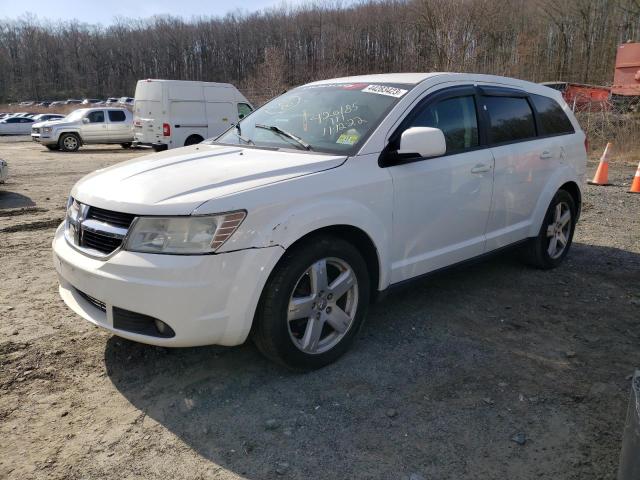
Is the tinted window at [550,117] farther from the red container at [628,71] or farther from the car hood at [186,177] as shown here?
the red container at [628,71]

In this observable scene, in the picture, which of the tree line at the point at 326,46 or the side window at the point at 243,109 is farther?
the tree line at the point at 326,46

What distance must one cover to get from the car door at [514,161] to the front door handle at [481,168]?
146mm

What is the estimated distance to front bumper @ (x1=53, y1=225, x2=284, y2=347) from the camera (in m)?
2.67

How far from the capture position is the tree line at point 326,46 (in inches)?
1112

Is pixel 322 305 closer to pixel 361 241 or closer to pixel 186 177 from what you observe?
pixel 361 241

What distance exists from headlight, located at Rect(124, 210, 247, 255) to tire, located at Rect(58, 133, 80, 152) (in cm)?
2109

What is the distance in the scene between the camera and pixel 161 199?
279cm

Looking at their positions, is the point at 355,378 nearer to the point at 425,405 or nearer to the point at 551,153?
the point at 425,405

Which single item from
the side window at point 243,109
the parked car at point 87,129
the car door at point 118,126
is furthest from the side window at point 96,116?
the side window at point 243,109

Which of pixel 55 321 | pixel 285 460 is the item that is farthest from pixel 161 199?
pixel 55 321

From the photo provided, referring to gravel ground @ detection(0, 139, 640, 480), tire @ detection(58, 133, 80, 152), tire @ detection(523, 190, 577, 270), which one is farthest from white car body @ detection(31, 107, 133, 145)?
tire @ detection(523, 190, 577, 270)

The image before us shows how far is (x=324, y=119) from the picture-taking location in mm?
3797

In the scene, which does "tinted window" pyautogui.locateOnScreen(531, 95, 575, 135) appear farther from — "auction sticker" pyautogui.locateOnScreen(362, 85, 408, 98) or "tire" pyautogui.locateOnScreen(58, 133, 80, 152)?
"tire" pyautogui.locateOnScreen(58, 133, 80, 152)

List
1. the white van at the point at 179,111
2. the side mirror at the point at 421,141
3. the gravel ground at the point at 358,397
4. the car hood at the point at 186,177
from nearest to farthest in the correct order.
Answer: the gravel ground at the point at 358,397
the car hood at the point at 186,177
the side mirror at the point at 421,141
the white van at the point at 179,111
